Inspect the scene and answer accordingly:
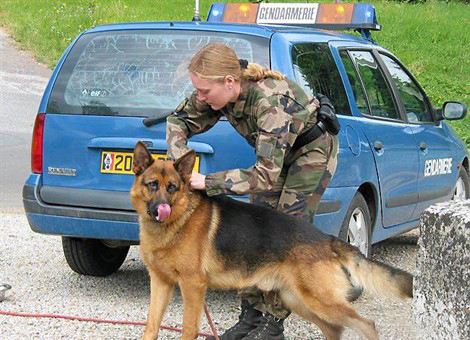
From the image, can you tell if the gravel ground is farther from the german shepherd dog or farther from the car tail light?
the car tail light

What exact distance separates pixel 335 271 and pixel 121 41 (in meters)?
2.30

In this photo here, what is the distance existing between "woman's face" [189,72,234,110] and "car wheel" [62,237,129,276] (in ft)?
6.71

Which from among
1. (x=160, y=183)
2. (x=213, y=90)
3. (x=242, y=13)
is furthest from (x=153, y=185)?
(x=242, y=13)

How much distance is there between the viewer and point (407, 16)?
2583cm

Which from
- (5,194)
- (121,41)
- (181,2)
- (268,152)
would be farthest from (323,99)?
(181,2)

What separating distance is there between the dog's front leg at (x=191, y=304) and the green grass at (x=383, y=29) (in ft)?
49.1

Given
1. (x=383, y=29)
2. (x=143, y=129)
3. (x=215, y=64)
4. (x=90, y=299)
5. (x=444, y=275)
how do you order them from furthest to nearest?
(x=383, y=29)
(x=90, y=299)
(x=143, y=129)
(x=215, y=64)
(x=444, y=275)

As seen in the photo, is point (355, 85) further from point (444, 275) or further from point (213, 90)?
point (444, 275)

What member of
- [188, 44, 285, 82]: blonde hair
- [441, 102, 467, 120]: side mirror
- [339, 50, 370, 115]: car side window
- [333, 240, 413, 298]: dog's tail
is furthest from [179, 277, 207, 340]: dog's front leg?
[441, 102, 467, 120]: side mirror

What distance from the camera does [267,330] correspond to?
14.9ft

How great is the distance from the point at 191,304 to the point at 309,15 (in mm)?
4180

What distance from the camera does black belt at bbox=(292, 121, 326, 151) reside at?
440cm

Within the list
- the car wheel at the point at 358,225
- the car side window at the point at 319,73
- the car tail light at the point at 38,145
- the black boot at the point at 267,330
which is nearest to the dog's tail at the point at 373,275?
the black boot at the point at 267,330

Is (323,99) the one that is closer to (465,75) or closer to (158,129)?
(158,129)
